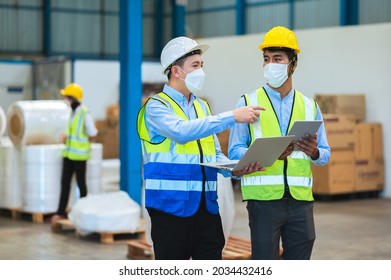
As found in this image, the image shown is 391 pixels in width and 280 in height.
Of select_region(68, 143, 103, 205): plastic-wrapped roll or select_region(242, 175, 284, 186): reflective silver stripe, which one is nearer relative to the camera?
select_region(242, 175, 284, 186): reflective silver stripe

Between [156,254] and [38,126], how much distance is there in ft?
21.3

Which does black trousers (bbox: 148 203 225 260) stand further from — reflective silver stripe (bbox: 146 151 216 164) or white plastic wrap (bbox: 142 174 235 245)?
white plastic wrap (bbox: 142 174 235 245)

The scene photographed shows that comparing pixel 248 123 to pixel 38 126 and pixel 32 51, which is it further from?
pixel 32 51

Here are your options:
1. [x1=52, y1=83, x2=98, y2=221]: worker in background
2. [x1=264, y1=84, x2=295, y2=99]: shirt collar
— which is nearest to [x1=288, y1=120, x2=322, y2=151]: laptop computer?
[x1=264, y1=84, x2=295, y2=99]: shirt collar

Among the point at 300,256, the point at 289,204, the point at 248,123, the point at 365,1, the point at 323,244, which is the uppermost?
the point at 365,1

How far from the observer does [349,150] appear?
39.9 ft

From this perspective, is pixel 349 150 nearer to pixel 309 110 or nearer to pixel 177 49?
pixel 309 110

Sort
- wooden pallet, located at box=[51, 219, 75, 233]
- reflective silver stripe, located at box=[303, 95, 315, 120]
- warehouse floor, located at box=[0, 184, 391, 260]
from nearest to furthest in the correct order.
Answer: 1. reflective silver stripe, located at box=[303, 95, 315, 120]
2. warehouse floor, located at box=[0, 184, 391, 260]
3. wooden pallet, located at box=[51, 219, 75, 233]

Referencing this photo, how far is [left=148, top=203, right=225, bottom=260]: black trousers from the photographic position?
3.64 metres

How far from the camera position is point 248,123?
3.72m

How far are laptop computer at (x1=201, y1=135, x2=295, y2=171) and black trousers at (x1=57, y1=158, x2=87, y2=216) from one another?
6.19m

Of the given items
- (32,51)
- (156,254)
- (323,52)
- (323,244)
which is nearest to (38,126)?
(323,244)

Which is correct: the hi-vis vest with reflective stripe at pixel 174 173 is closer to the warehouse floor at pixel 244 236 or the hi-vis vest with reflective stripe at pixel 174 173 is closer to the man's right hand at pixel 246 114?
the man's right hand at pixel 246 114

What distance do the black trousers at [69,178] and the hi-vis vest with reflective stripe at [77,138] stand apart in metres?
0.09
